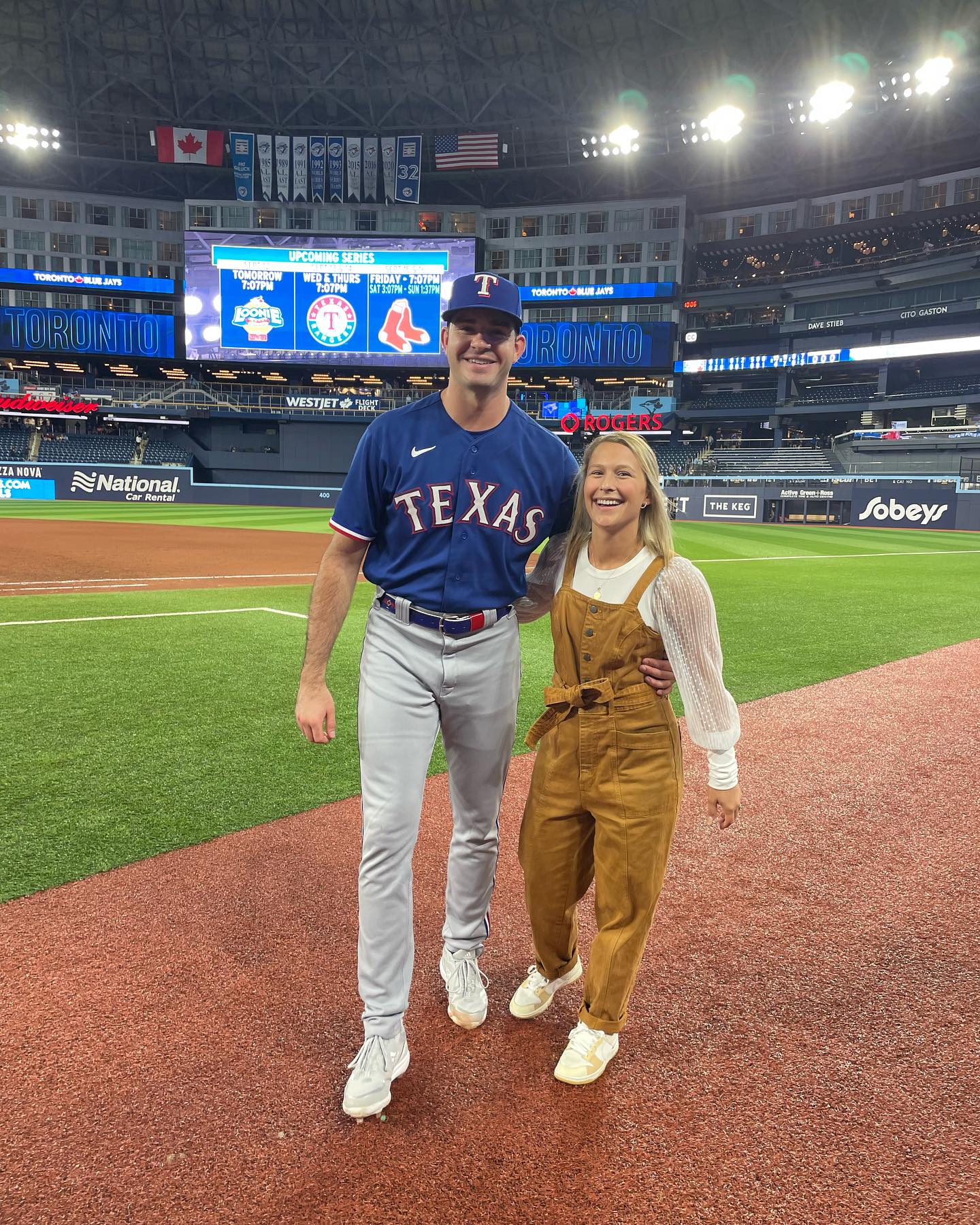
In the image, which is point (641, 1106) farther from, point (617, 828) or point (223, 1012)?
point (223, 1012)

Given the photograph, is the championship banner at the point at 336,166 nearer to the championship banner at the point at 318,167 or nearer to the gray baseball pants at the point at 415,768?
the championship banner at the point at 318,167

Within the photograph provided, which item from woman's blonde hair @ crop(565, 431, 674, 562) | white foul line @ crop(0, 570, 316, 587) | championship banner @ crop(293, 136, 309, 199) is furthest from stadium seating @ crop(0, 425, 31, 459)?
woman's blonde hair @ crop(565, 431, 674, 562)

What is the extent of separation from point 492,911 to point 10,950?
195 cm

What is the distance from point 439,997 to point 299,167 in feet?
206

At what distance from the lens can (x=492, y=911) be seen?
3.48 metres

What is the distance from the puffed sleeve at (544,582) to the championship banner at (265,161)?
62022 mm

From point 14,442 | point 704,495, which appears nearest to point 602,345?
point 704,495

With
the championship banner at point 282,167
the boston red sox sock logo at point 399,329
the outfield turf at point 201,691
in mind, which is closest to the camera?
the outfield turf at point 201,691

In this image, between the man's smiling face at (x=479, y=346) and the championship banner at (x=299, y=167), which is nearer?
the man's smiling face at (x=479, y=346)

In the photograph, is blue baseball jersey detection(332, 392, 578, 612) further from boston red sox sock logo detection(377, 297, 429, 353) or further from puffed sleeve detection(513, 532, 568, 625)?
boston red sox sock logo detection(377, 297, 429, 353)

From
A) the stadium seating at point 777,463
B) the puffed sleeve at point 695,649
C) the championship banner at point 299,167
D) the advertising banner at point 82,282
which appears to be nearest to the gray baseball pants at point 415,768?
the puffed sleeve at point 695,649

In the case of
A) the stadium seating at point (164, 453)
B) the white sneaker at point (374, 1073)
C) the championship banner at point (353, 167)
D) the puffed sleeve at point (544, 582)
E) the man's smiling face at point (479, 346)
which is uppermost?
the championship banner at point (353, 167)

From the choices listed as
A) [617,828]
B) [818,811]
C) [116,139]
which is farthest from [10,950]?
[116,139]

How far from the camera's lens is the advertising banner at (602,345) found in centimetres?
5572
